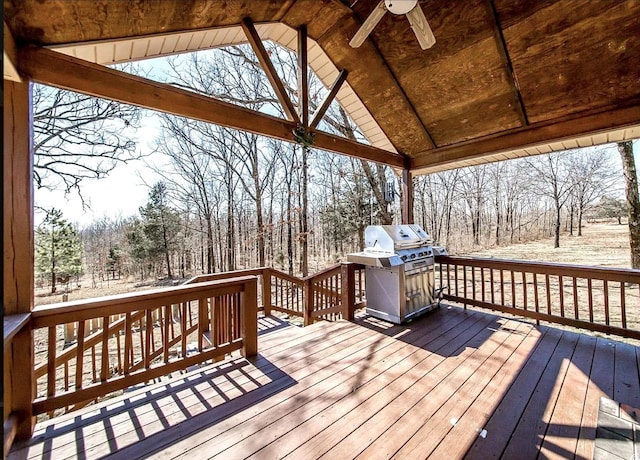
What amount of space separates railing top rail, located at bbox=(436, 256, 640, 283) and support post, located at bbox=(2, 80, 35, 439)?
475cm

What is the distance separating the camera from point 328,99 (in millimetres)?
3648

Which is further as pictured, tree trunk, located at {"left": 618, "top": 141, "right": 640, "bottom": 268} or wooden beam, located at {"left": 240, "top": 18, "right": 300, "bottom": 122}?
tree trunk, located at {"left": 618, "top": 141, "right": 640, "bottom": 268}

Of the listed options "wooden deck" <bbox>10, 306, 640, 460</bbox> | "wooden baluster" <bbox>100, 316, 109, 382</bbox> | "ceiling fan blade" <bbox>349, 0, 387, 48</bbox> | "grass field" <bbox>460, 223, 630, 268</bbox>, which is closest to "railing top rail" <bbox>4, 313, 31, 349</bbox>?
"wooden baluster" <bbox>100, 316, 109, 382</bbox>

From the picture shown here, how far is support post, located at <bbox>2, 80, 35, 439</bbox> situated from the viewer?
1.89 metres

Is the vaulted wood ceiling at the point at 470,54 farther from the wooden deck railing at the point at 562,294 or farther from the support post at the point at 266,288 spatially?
the support post at the point at 266,288

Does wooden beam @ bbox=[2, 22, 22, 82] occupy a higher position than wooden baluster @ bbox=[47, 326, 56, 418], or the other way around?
wooden beam @ bbox=[2, 22, 22, 82]

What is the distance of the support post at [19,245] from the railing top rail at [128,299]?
13 centimetres

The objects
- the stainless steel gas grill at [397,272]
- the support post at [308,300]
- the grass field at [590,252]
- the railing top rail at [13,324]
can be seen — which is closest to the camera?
the railing top rail at [13,324]

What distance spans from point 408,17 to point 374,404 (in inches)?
118

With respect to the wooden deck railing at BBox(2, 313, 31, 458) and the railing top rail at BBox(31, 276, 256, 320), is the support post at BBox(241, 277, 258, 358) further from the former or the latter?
the wooden deck railing at BBox(2, 313, 31, 458)

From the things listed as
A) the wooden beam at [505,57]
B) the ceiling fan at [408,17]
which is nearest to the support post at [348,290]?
the ceiling fan at [408,17]

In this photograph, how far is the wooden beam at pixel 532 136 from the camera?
3190 mm

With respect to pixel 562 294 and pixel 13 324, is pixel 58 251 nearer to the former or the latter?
pixel 13 324

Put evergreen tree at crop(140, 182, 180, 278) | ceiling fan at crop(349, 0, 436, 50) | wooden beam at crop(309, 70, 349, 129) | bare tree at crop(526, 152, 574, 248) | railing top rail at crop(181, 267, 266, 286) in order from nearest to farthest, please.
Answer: ceiling fan at crop(349, 0, 436, 50), wooden beam at crop(309, 70, 349, 129), railing top rail at crop(181, 267, 266, 286), bare tree at crop(526, 152, 574, 248), evergreen tree at crop(140, 182, 180, 278)
